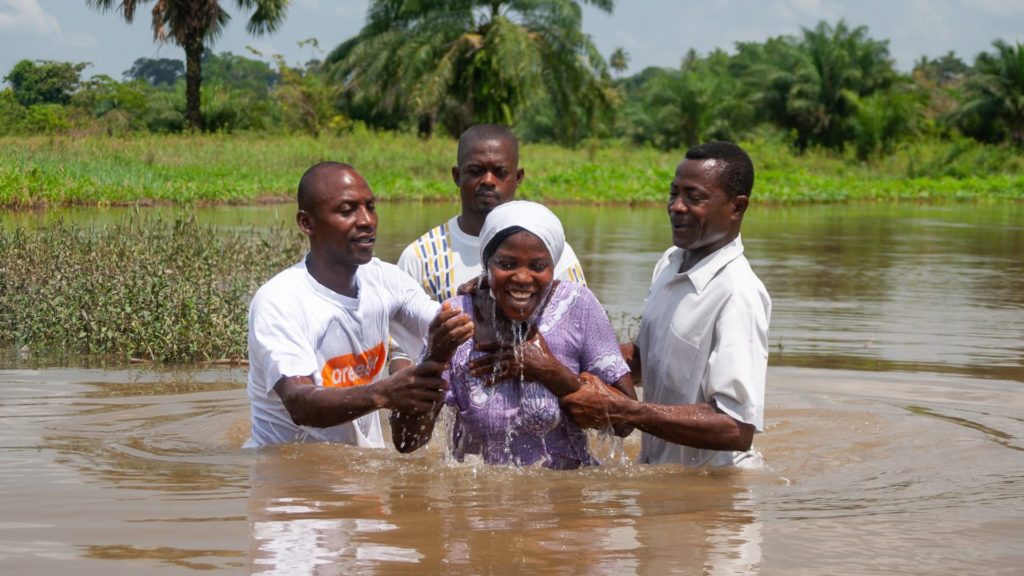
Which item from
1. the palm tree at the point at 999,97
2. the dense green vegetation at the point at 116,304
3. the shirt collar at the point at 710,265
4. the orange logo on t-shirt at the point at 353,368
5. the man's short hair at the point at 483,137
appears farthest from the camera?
the palm tree at the point at 999,97

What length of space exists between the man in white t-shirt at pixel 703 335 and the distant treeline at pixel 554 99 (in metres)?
29.8

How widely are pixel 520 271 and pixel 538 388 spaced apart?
0.42 m

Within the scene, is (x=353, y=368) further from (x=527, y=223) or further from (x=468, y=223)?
(x=468, y=223)

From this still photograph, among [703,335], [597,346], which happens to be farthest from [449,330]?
[703,335]

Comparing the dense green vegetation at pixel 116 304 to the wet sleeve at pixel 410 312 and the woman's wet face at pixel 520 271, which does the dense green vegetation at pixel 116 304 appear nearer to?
the wet sleeve at pixel 410 312

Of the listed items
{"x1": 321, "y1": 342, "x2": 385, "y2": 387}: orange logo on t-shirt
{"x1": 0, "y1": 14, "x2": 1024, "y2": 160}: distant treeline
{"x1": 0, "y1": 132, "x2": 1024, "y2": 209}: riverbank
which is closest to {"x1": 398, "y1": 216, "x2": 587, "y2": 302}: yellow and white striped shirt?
{"x1": 321, "y1": 342, "x2": 385, "y2": 387}: orange logo on t-shirt

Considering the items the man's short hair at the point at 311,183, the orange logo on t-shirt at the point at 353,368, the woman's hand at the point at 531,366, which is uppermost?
the man's short hair at the point at 311,183

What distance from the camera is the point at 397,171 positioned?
31.0 metres

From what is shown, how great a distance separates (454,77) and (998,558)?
35088 mm

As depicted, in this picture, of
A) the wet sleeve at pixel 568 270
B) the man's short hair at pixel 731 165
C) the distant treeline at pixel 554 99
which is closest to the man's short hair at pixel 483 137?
the wet sleeve at pixel 568 270

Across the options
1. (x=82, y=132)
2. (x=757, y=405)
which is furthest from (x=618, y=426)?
(x=82, y=132)

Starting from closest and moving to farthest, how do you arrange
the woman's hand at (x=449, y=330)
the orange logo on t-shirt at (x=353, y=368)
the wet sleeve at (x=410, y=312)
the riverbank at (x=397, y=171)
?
1. the woman's hand at (x=449, y=330)
2. the orange logo on t-shirt at (x=353, y=368)
3. the wet sleeve at (x=410, y=312)
4. the riverbank at (x=397, y=171)

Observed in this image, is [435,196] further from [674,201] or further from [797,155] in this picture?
[797,155]

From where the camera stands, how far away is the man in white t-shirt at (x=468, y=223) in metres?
5.55
